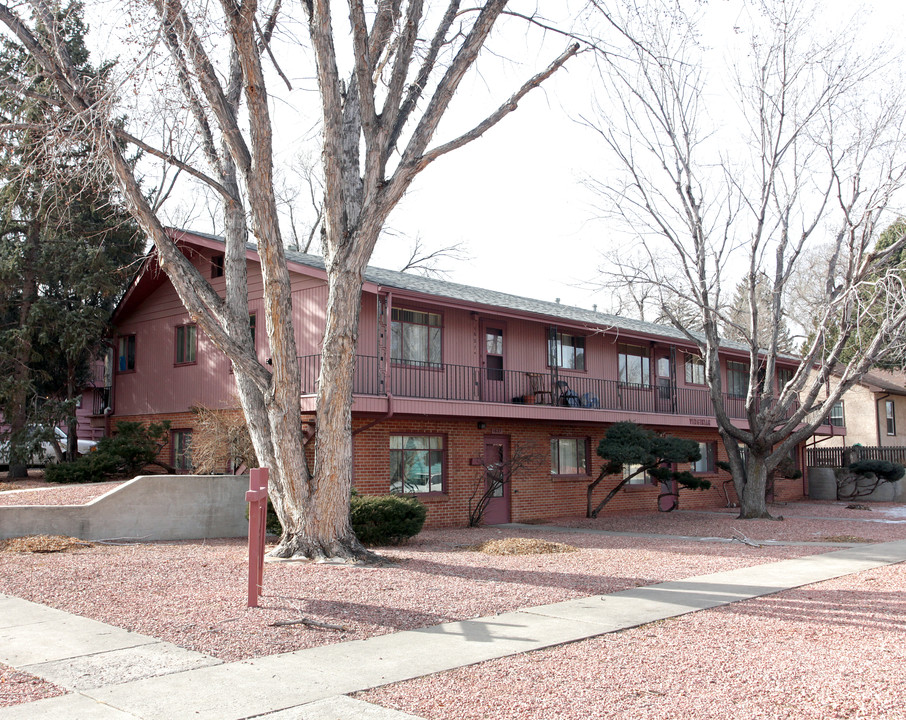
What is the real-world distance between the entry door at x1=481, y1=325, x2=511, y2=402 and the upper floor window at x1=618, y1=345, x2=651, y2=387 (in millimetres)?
5166

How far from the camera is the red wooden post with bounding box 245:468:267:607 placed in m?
7.94

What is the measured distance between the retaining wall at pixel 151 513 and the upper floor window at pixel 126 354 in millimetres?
8858

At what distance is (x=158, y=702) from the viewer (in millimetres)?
5211

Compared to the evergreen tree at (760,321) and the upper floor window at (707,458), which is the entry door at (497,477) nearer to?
the evergreen tree at (760,321)

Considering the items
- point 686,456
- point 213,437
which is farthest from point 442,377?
point 686,456

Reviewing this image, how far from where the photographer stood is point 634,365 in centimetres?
2466

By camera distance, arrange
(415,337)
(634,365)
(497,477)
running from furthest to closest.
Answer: (634,365)
(497,477)
(415,337)

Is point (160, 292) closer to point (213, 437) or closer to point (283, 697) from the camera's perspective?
point (213, 437)

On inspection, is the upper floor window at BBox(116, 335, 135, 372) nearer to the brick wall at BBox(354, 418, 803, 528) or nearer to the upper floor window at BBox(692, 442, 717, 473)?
the brick wall at BBox(354, 418, 803, 528)

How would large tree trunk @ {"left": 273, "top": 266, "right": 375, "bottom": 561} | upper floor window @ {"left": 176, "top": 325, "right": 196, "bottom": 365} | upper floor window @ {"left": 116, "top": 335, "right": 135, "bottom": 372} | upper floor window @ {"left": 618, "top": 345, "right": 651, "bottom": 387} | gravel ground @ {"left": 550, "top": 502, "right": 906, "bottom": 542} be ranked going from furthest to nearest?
upper floor window @ {"left": 618, "top": 345, "right": 651, "bottom": 387} < upper floor window @ {"left": 116, "top": 335, "right": 135, "bottom": 372} < upper floor window @ {"left": 176, "top": 325, "right": 196, "bottom": 365} < gravel ground @ {"left": 550, "top": 502, "right": 906, "bottom": 542} < large tree trunk @ {"left": 273, "top": 266, "right": 375, "bottom": 561}

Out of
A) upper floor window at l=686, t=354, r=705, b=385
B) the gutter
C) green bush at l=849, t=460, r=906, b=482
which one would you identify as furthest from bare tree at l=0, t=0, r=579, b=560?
green bush at l=849, t=460, r=906, b=482

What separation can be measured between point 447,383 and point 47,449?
12.0m

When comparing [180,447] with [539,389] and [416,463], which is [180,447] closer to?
[416,463]

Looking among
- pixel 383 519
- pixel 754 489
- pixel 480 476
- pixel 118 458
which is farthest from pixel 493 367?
pixel 118 458
